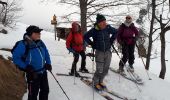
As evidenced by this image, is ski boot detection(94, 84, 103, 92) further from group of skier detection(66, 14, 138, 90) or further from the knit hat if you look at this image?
the knit hat

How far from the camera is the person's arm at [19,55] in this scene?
7219 mm

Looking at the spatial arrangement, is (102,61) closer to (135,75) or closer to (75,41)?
(75,41)

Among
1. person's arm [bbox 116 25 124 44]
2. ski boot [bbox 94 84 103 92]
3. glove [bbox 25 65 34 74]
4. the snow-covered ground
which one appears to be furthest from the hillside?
person's arm [bbox 116 25 124 44]

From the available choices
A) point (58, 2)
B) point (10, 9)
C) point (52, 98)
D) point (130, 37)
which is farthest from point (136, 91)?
point (10, 9)

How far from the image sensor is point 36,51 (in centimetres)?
750

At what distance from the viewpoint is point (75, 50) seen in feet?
36.5

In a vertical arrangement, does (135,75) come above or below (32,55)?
below

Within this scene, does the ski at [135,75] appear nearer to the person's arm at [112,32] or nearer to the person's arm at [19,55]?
the person's arm at [112,32]

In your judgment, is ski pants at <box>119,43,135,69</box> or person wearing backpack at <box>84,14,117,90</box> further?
ski pants at <box>119,43,135,69</box>

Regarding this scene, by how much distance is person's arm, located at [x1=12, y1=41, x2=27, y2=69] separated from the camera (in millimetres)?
7219

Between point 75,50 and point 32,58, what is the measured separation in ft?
12.3

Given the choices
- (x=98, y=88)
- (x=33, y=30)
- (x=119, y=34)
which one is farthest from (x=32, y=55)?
(x=119, y=34)

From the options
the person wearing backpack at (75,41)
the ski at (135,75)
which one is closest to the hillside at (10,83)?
the person wearing backpack at (75,41)

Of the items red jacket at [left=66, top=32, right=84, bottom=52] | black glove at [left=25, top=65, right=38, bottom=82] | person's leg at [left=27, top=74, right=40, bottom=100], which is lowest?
person's leg at [left=27, top=74, right=40, bottom=100]
